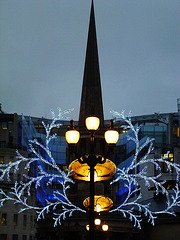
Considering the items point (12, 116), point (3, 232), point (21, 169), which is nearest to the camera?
point (3, 232)

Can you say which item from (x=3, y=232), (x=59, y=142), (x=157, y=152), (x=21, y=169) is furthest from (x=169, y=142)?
(x=3, y=232)

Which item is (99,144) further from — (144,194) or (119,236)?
(144,194)

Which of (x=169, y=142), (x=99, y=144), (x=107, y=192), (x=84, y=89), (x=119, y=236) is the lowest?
(x=119, y=236)

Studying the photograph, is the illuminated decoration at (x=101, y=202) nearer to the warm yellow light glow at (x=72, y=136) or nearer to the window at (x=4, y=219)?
the warm yellow light glow at (x=72, y=136)

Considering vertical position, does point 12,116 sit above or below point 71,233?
above

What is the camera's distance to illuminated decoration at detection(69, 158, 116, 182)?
22.3 metres

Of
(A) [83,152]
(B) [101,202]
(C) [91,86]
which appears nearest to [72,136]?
(B) [101,202]

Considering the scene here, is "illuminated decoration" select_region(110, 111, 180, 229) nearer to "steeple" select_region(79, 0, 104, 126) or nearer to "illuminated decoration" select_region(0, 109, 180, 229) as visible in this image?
"illuminated decoration" select_region(0, 109, 180, 229)

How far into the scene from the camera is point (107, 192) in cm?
7638

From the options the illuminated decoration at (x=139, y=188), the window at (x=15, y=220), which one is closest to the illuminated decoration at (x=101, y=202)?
the illuminated decoration at (x=139, y=188)

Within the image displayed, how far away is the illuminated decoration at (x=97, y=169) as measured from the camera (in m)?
22.3

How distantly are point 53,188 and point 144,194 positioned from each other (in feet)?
79.3

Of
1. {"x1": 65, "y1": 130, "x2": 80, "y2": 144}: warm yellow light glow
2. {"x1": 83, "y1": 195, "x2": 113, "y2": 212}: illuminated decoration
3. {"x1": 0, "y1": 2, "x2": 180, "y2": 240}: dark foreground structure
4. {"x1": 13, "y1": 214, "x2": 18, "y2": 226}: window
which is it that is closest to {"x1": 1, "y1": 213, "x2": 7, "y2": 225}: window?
{"x1": 0, "y1": 2, "x2": 180, "y2": 240}: dark foreground structure

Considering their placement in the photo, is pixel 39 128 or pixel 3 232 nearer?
pixel 3 232
